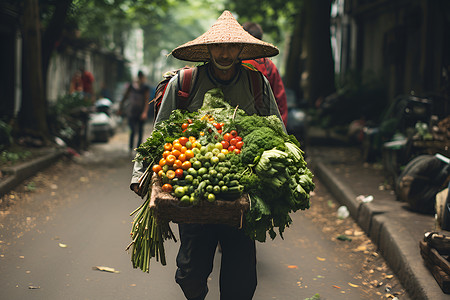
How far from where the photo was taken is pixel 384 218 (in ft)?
19.5

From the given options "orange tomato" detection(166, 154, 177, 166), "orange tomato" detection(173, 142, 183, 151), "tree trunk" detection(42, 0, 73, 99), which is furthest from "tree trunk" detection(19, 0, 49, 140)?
"orange tomato" detection(166, 154, 177, 166)

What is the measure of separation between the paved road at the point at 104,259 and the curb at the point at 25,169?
0.85 ft

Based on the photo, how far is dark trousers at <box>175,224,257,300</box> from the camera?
3.28 metres

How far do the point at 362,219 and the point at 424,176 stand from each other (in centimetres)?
95

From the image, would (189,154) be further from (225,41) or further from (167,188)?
(225,41)

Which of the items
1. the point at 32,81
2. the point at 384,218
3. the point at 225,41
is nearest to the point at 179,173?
the point at 225,41

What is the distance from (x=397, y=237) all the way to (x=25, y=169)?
6.05 meters

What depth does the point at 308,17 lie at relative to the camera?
16859 millimetres

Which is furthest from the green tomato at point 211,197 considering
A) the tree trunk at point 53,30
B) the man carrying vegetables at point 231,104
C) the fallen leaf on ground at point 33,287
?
the tree trunk at point 53,30

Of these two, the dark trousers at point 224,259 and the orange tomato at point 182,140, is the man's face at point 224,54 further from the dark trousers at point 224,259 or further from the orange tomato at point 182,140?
the dark trousers at point 224,259

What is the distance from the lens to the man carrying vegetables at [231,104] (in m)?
3.28

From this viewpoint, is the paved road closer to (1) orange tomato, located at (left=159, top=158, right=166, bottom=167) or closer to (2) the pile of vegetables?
(2) the pile of vegetables

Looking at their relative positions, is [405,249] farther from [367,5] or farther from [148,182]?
[367,5]

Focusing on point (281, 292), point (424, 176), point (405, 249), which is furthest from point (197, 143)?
point (424, 176)
